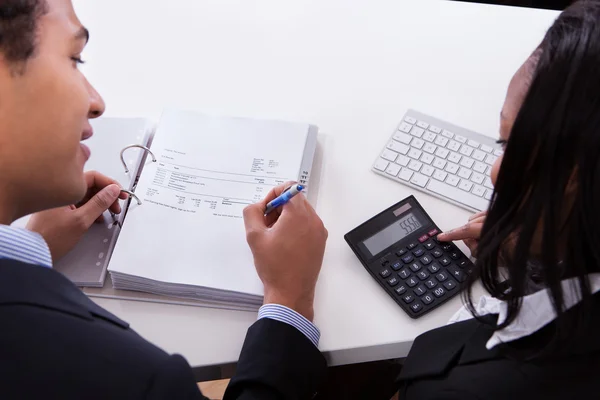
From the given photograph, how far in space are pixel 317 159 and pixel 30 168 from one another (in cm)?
46

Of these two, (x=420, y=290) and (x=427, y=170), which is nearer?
(x=420, y=290)

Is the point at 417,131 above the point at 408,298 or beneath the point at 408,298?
above

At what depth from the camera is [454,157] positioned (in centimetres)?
94

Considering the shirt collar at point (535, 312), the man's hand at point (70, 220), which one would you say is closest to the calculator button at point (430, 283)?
the shirt collar at point (535, 312)

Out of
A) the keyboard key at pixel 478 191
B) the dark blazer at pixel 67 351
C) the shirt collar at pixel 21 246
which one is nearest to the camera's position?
the dark blazer at pixel 67 351

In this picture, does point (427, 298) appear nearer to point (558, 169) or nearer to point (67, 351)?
point (558, 169)

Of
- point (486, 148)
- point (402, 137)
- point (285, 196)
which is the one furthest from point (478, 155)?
point (285, 196)

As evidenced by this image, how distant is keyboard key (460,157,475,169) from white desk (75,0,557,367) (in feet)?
0.26

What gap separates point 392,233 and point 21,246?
51 centimetres

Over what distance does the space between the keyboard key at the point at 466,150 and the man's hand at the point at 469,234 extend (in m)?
0.14

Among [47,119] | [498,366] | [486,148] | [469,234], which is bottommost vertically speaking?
[498,366]

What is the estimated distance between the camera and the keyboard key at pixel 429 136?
38.0 inches

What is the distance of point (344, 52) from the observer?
1.11 metres

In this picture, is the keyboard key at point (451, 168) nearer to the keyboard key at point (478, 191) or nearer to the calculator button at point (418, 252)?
the keyboard key at point (478, 191)
